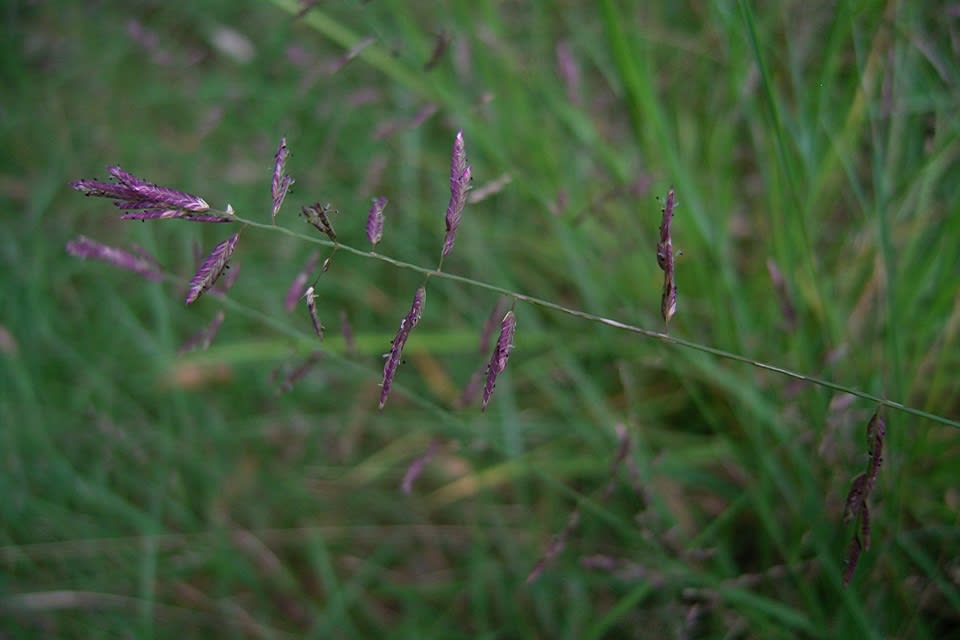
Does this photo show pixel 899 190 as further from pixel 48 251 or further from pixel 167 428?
pixel 48 251

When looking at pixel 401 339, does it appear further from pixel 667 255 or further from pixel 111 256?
pixel 111 256

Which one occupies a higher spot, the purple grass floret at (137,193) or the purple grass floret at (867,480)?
the purple grass floret at (137,193)

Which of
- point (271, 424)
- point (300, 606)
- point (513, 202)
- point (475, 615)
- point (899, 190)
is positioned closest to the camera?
point (899, 190)

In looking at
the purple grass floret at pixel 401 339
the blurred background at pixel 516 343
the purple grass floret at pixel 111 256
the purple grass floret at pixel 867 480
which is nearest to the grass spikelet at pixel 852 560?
the purple grass floret at pixel 867 480

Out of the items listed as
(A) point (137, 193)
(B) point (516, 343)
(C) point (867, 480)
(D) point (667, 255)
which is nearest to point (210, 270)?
(A) point (137, 193)

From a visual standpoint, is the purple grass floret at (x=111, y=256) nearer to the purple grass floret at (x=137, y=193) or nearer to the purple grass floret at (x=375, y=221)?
the purple grass floret at (x=137, y=193)

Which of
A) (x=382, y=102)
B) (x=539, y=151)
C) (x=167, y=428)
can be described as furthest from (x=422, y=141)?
(x=167, y=428)

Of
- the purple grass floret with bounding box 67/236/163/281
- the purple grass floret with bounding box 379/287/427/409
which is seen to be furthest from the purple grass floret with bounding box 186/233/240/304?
the purple grass floret with bounding box 67/236/163/281
